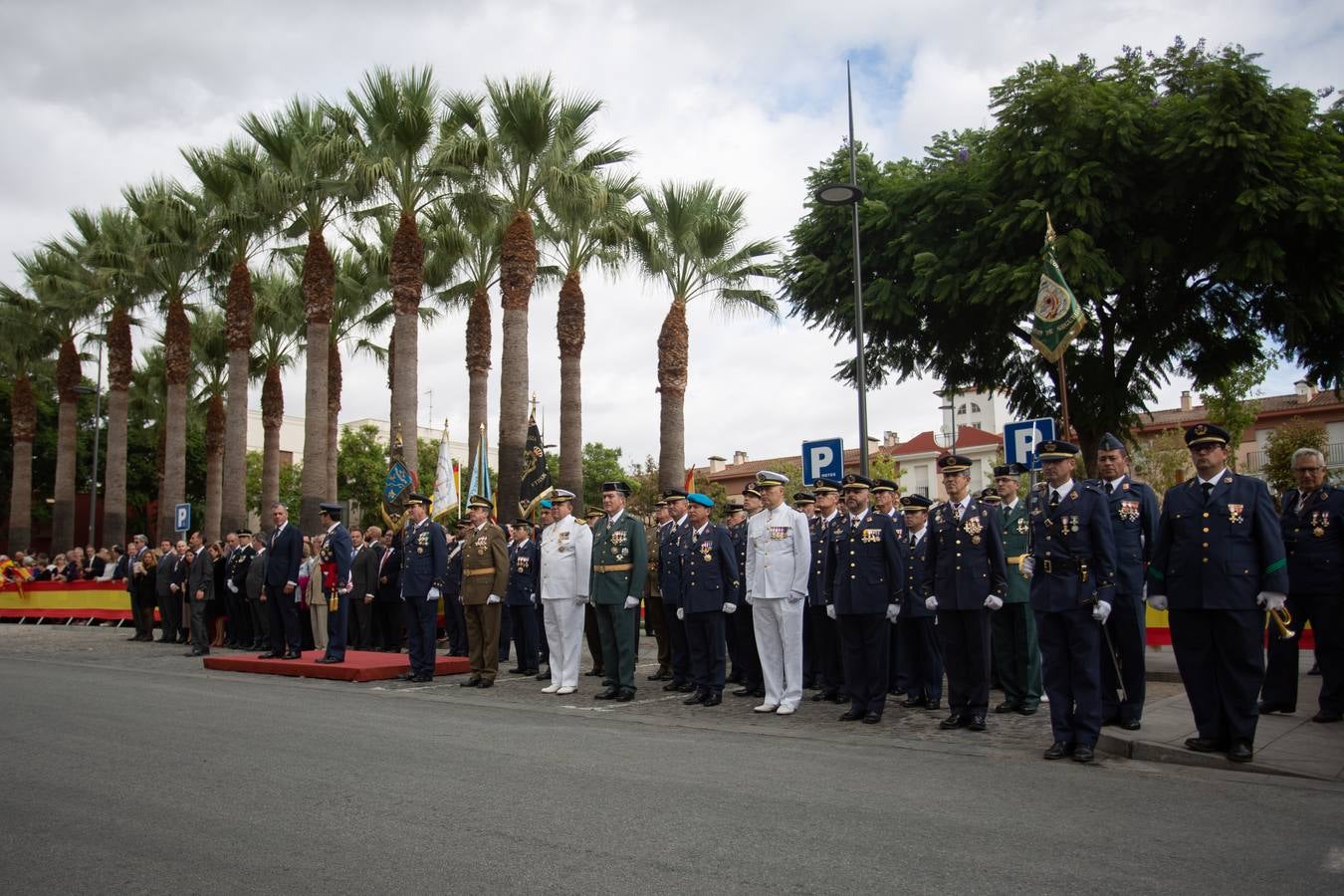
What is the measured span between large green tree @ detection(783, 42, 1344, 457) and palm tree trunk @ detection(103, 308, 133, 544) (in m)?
22.5

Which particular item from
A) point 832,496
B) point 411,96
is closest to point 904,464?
point 411,96

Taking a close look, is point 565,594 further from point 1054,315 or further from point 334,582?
point 1054,315

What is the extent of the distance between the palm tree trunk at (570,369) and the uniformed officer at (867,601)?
1472 centimetres

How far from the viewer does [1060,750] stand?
732cm

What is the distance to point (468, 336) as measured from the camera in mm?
28328

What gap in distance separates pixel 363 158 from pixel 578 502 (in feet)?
31.0

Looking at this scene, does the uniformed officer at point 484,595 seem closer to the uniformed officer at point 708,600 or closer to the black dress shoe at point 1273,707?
the uniformed officer at point 708,600

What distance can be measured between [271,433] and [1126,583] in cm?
3066

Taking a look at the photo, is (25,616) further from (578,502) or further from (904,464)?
(904,464)

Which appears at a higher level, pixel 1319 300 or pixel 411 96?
pixel 411 96

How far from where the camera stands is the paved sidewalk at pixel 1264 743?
6.73 meters

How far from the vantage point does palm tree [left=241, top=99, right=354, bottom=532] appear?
25.4 meters

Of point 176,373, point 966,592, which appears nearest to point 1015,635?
point 966,592

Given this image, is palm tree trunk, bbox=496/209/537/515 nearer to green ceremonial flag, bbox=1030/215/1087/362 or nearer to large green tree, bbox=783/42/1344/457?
large green tree, bbox=783/42/1344/457
